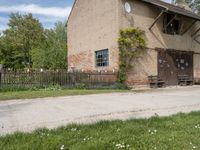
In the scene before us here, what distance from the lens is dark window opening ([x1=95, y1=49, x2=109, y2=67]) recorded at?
21873 millimetres

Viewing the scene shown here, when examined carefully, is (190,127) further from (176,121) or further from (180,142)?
(180,142)

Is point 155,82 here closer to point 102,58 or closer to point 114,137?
point 102,58

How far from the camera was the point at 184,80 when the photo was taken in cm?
2427

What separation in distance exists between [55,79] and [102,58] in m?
5.88

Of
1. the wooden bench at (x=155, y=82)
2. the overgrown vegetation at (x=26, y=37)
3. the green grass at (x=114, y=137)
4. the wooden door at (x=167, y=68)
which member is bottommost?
the green grass at (x=114, y=137)

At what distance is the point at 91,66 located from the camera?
23.8 m

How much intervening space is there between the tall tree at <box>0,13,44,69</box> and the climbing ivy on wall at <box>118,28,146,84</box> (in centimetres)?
3536

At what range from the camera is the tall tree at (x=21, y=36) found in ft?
172

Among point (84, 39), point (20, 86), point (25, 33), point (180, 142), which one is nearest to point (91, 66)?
point (84, 39)

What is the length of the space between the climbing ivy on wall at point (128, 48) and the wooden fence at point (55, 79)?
0.94 metres

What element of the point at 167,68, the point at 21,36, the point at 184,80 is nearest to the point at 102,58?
the point at 167,68

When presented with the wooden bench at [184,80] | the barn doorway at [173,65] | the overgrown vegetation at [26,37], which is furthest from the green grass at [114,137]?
the overgrown vegetation at [26,37]

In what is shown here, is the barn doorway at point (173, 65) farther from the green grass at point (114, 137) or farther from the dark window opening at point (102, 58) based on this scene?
the green grass at point (114, 137)

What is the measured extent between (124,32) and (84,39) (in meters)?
5.75
